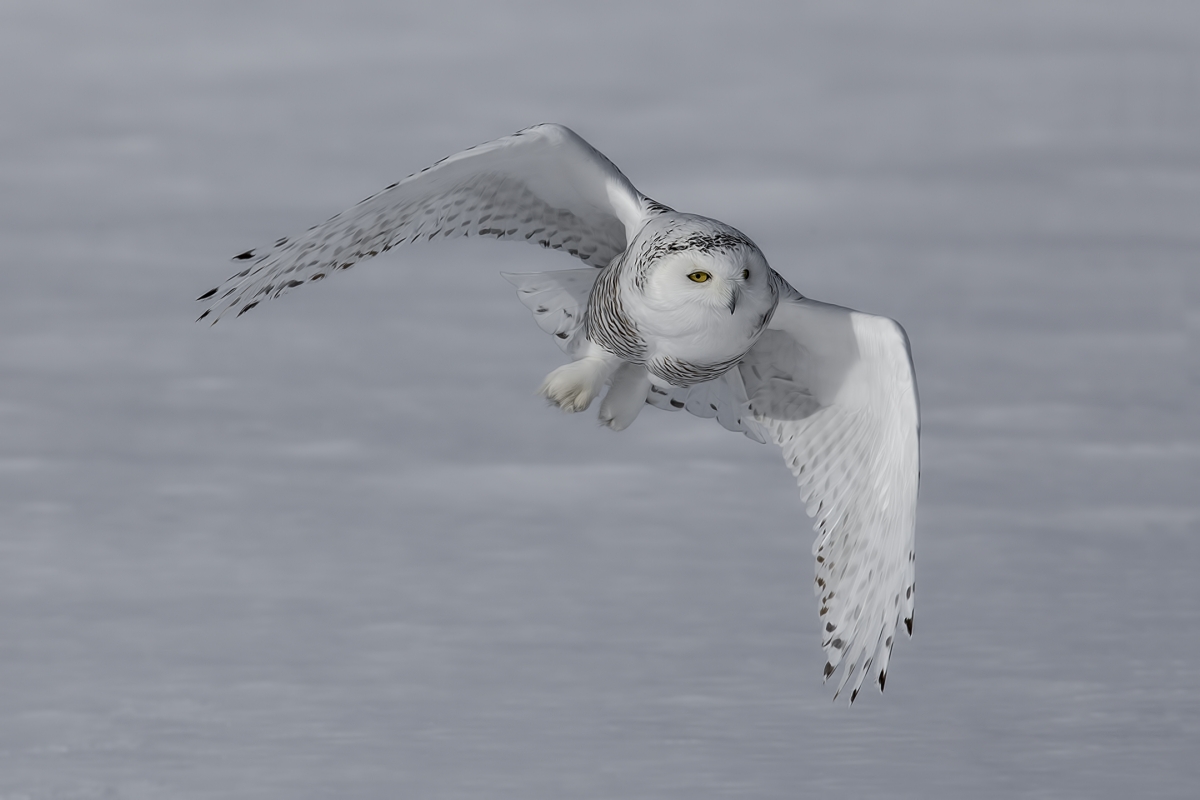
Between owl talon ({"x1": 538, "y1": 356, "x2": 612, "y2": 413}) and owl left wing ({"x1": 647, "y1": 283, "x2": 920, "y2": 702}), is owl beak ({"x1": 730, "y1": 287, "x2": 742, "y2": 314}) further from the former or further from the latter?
owl talon ({"x1": 538, "y1": 356, "x2": 612, "y2": 413})

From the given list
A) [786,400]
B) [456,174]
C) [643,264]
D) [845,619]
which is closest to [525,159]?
[456,174]

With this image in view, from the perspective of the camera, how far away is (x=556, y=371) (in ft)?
28.6

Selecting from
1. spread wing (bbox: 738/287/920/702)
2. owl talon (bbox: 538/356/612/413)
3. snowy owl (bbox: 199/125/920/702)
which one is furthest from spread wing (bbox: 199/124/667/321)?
spread wing (bbox: 738/287/920/702)

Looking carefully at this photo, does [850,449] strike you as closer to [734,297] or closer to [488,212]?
[734,297]

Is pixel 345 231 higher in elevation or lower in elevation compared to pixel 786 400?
higher

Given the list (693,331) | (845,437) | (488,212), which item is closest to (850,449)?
(845,437)

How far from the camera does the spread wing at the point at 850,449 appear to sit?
8.08 m

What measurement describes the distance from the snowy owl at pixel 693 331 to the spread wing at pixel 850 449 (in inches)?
0.4

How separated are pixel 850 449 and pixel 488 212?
243 centimetres

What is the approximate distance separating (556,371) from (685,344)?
43.3 inches

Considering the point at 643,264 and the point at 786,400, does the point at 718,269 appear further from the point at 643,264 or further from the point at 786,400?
the point at 786,400

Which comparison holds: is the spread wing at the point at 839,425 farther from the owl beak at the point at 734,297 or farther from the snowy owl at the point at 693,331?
the owl beak at the point at 734,297

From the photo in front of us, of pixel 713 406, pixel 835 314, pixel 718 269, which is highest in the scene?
pixel 718 269

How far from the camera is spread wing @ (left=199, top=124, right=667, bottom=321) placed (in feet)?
26.0
